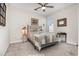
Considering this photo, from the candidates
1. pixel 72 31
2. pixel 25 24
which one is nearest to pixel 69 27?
pixel 72 31

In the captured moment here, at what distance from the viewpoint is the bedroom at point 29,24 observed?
2246mm

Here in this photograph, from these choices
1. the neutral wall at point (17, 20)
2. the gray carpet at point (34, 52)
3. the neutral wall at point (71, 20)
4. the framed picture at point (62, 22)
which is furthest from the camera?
the framed picture at point (62, 22)

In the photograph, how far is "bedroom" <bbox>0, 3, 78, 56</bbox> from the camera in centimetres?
225

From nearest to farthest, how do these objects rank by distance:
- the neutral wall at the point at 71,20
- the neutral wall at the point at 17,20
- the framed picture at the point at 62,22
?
1. the neutral wall at the point at 17,20
2. the neutral wall at the point at 71,20
3. the framed picture at the point at 62,22

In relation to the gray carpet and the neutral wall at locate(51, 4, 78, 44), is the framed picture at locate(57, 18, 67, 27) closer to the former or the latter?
the neutral wall at locate(51, 4, 78, 44)

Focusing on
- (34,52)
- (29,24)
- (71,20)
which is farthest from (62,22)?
(34,52)

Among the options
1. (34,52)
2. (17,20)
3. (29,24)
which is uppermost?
(17,20)

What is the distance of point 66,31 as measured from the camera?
3947 mm

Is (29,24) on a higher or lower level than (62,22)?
lower

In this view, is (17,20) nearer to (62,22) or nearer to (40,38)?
(40,38)

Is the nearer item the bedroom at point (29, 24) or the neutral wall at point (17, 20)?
Result: the bedroom at point (29, 24)

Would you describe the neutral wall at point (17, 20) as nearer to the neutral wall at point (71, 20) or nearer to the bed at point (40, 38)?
the bed at point (40, 38)

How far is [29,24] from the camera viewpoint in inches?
118

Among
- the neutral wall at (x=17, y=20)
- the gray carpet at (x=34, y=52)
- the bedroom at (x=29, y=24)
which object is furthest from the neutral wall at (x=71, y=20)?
the neutral wall at (x=17, y=20)
